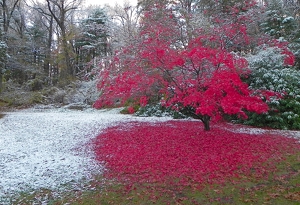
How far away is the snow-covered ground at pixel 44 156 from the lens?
4.80m

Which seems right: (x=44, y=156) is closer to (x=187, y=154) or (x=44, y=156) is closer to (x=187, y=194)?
(x=187, y=154)

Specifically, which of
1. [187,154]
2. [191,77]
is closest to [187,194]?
[187,154]

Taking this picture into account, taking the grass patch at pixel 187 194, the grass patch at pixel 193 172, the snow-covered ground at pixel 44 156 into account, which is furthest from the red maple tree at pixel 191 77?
the grass patch at pixel 187 194

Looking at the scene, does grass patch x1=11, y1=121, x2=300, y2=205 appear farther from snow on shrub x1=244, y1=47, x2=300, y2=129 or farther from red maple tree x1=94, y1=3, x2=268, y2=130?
snow on shrub x1=244, y1=47, x2=300, y2=129

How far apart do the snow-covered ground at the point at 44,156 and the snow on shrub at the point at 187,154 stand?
51cm

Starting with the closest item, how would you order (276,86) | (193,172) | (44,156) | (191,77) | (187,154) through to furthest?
1. (193,172)
2. (187,154)
3. (44,156)
4. (191,77)
5. (276,86)

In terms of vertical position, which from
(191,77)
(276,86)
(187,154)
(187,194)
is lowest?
(187,194)

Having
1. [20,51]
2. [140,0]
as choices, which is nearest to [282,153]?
[140,0]

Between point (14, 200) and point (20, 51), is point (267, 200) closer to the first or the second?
point (14, 200)

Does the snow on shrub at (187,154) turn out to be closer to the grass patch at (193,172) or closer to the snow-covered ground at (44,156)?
the grass patch at (193,172)

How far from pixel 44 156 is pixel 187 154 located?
3.45 metres

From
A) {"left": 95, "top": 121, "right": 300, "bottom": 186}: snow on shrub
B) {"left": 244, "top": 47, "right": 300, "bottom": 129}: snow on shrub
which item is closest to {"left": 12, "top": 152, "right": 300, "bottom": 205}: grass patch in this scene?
{"left": 95, "top": 121, "right": 300, "bottom": 186}: snow on shrub

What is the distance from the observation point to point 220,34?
27.7 ft

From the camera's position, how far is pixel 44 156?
20.8 feet
